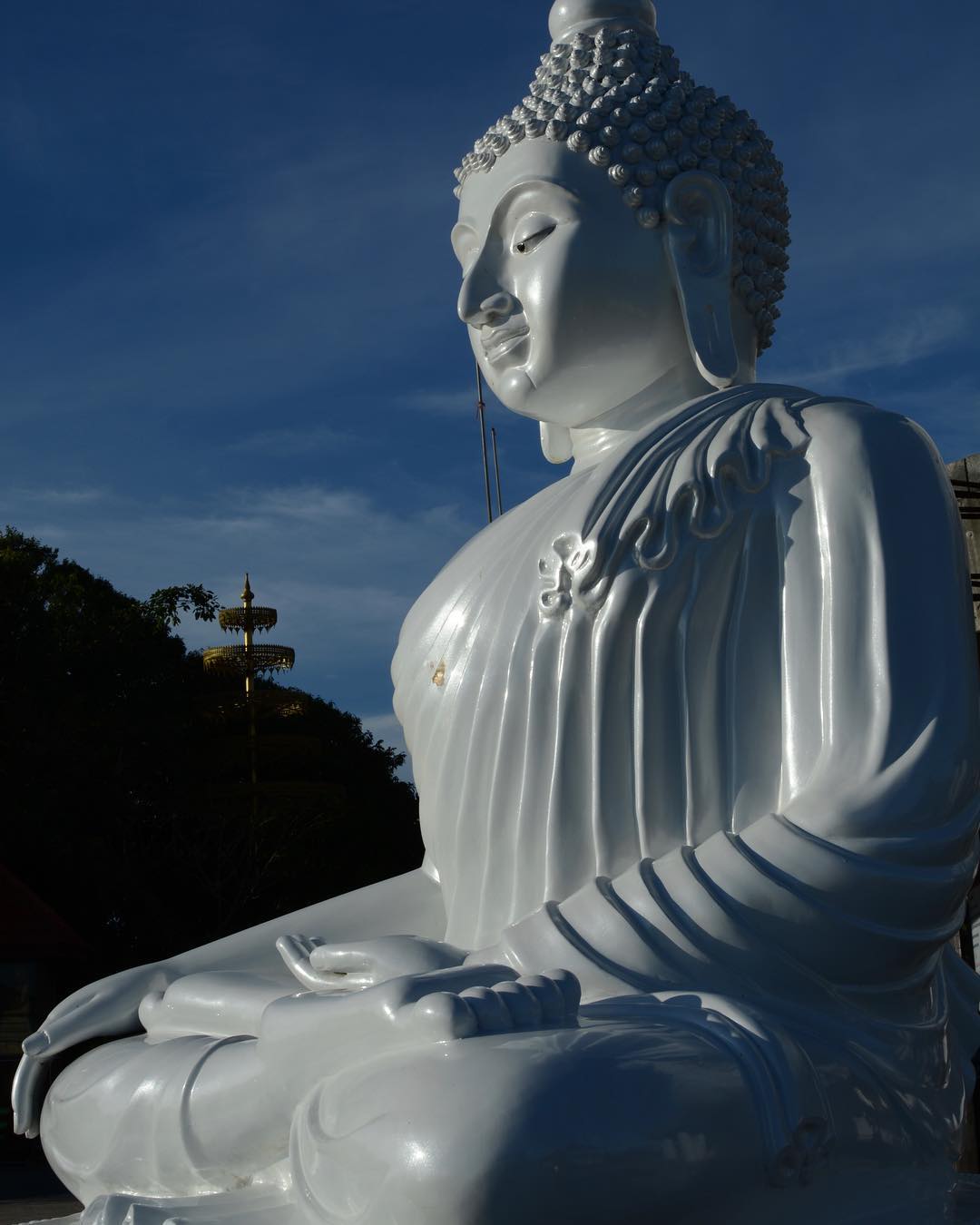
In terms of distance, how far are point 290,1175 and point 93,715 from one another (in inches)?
647

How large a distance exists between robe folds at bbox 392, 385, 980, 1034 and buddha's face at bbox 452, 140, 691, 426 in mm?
287

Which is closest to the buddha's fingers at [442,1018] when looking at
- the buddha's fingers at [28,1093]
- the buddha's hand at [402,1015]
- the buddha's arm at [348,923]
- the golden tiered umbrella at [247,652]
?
the buddha's hand at [402,1015]

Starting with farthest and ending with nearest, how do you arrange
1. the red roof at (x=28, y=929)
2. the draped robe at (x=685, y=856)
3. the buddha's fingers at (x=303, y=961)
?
the red roof at (x=28, y=929), the buddha's fingers at (x=303, y=961), the draped robe at (x=685, y=856)

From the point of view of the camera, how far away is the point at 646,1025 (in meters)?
2.27

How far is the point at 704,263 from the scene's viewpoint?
369cm

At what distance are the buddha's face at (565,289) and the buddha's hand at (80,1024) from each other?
1.70 meters

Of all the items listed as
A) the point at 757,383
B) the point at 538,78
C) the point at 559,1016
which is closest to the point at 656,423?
the point at 757,383

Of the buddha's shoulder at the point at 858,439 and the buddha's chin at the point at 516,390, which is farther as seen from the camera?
the buddha's chin at the point at 516,390

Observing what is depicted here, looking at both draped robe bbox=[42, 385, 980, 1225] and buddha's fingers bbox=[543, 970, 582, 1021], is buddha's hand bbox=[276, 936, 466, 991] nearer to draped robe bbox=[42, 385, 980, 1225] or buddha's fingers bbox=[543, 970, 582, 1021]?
draped robe bbox=[42, 385, 980, 1225]

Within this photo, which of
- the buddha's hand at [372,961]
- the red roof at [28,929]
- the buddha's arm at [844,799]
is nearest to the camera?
the buddha's arm at [844,799]

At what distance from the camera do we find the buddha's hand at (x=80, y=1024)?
3236mm

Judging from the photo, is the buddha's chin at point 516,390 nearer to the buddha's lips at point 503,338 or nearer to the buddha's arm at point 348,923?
the buddha's lips at point 503,338

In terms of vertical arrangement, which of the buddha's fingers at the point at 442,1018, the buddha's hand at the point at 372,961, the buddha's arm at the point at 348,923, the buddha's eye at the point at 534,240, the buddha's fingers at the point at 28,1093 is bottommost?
the buddha's fingers at the point at 28,1093

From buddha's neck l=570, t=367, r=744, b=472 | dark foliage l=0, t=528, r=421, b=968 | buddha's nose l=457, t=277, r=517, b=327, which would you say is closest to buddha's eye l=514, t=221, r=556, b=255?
buddha's nose l=457, t=277, r=517, b=327
